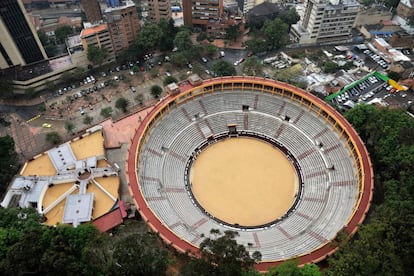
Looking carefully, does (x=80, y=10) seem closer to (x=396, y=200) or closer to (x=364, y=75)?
(x=364, y=75)

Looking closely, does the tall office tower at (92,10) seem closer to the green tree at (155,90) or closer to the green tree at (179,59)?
the green tree at (179,59)

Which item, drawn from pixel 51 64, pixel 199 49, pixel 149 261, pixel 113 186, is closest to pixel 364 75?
pixel 199 49

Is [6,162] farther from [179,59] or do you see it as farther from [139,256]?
[179,59]

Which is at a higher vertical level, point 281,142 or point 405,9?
point 405,9

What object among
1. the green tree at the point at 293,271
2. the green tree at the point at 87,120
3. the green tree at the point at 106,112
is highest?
the green tree at the point at 293,271

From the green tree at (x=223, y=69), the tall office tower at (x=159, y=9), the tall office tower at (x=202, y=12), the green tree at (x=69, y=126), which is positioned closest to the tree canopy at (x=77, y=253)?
the green tree at (x=69, y=126)

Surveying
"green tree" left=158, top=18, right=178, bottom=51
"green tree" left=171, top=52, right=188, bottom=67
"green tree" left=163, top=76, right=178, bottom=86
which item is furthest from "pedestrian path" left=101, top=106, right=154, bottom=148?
"green tree" left=158, top=18, right=178, bottom=51

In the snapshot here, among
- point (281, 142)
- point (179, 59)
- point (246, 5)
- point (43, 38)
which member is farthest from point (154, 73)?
point (246, 5)
